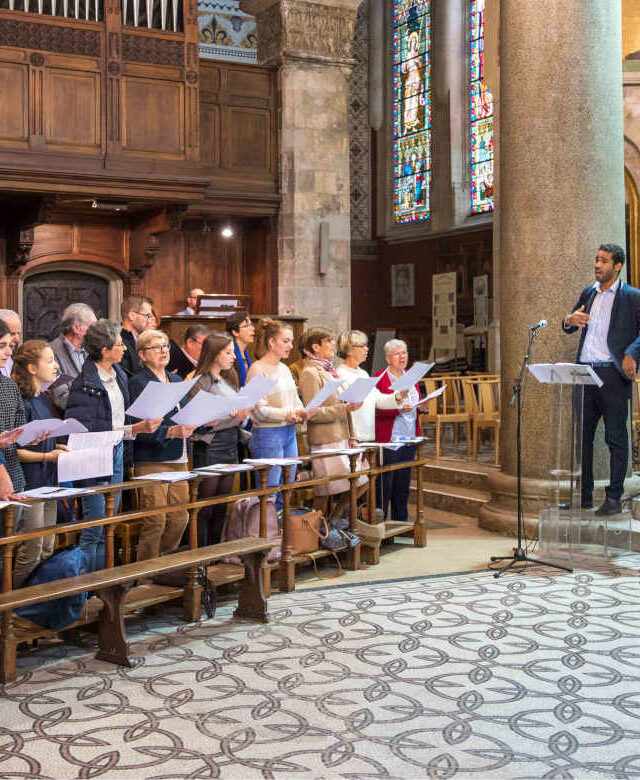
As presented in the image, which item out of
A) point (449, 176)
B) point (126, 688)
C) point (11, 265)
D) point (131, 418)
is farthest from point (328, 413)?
point (449, 176)

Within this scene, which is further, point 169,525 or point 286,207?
point 286,207

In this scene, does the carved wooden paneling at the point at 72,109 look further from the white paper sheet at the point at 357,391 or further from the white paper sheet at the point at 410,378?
the white paper sheet at the point at 357,391

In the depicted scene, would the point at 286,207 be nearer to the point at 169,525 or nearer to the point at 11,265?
the point at 11,265

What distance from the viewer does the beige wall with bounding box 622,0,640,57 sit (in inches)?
413

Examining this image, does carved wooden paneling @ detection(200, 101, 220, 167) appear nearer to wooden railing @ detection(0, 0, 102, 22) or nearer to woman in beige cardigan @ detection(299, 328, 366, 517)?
wooden railing @ detection(0, 0, 102, 22)

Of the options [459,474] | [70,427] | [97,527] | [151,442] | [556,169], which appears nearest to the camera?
[70,427]

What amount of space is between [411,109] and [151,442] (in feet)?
47.5

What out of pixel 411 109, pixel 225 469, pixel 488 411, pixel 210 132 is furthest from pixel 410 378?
pixel 411 109

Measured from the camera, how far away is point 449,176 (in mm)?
17094

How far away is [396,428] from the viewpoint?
6.93 m

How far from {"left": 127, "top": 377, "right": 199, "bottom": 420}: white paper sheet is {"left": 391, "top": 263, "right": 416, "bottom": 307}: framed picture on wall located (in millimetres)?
13488

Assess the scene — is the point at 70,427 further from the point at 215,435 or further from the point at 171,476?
the point at 215,435

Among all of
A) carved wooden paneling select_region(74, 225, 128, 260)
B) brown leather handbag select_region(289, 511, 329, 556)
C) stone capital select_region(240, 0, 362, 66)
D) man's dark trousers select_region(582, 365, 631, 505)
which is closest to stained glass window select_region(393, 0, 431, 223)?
stone capital select_region(240, 0, 362, 66)

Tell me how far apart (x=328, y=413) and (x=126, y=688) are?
2.53 meters
